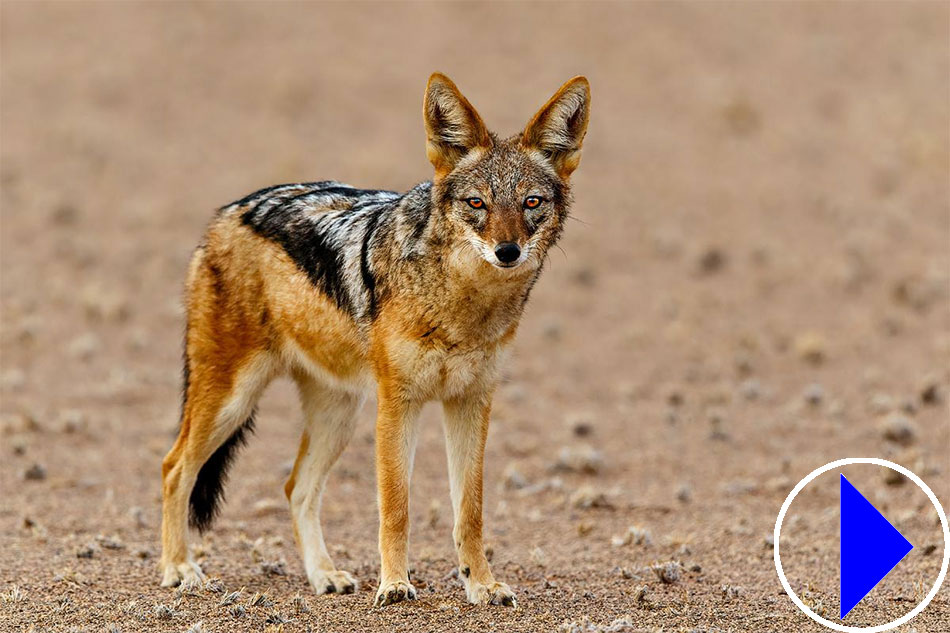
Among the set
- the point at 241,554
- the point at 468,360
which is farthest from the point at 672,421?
the point at 468,360

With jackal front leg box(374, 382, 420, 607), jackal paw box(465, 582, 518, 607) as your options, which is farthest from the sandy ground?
jackal front leg box(374, 382, 420, 607)

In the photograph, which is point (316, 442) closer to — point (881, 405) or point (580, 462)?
point (580, 462)

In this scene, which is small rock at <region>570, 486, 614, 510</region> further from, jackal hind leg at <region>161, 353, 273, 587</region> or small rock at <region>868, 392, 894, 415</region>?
small rock at <region>868, 392, 894, 415</region>

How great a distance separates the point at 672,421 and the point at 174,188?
1020 centimetres

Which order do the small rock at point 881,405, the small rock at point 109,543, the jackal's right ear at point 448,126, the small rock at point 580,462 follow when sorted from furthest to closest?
the small rock at point 881,405
the small rock at point 580,462
the small rock at point 109,543
the jackal's right ear at point 448,126

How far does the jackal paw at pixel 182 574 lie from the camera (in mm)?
6848

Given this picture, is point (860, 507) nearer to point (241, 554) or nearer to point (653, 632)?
point (653, 632)

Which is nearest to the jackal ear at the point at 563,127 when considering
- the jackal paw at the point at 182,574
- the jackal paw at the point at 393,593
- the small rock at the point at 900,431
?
the jackal paw at the point at 393,593

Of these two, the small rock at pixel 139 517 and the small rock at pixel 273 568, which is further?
the small rock at pixel 139 517

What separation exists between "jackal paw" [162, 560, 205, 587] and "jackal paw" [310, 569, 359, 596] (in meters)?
0.63

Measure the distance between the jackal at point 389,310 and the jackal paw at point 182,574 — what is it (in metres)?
0.01

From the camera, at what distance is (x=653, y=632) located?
578 centimetres

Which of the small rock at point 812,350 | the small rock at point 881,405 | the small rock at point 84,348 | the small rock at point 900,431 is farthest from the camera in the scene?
the small rock at point 812,350

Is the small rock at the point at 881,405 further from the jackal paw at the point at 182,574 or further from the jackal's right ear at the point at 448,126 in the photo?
the jackal paw at the point at 182,574
